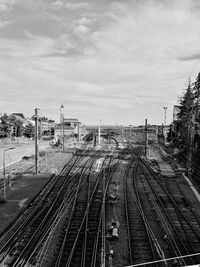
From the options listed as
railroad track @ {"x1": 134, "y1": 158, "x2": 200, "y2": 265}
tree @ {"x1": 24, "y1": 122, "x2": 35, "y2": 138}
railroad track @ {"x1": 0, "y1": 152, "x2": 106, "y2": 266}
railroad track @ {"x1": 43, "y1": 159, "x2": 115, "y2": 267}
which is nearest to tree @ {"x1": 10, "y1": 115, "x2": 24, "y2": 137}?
tree @ {"x1": 24, "y1": 122, "x2": 35, "y2": 138}

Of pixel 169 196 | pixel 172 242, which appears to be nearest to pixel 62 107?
pixel 169 196

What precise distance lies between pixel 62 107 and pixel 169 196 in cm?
3307

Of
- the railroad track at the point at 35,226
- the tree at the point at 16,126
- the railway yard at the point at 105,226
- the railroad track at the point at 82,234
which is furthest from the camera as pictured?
the tree at the point at 16,126

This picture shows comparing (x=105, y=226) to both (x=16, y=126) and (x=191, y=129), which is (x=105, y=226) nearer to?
(x=191, y=129)

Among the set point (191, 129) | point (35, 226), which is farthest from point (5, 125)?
point (35, 226)

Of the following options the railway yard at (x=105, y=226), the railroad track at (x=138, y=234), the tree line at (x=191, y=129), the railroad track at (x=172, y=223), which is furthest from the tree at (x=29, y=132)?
the railroad track at (x=138, y=234)

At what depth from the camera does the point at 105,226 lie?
1706 centimetres

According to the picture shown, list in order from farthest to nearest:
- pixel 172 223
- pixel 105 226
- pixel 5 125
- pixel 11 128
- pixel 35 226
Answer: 1. pixel 11 128
2. pixel 5 125
3. pixel 172 223
4. pixel 35 226
5. pixel 105 226

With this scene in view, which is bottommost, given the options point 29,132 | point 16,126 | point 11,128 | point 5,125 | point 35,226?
point 35,226

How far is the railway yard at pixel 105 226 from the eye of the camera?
13258 mm

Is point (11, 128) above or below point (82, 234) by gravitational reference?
above

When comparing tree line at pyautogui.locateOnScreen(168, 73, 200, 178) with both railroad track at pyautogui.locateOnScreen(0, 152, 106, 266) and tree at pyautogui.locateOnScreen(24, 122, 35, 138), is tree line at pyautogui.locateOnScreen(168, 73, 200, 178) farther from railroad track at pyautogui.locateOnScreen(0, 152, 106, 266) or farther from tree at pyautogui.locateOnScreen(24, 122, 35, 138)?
tree at pyautogui.locateOnScreen(24, 122, 35, 138)

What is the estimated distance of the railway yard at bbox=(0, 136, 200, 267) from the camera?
13.3m

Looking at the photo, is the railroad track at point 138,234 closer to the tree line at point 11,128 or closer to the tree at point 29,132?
the tree line at point 11,128
